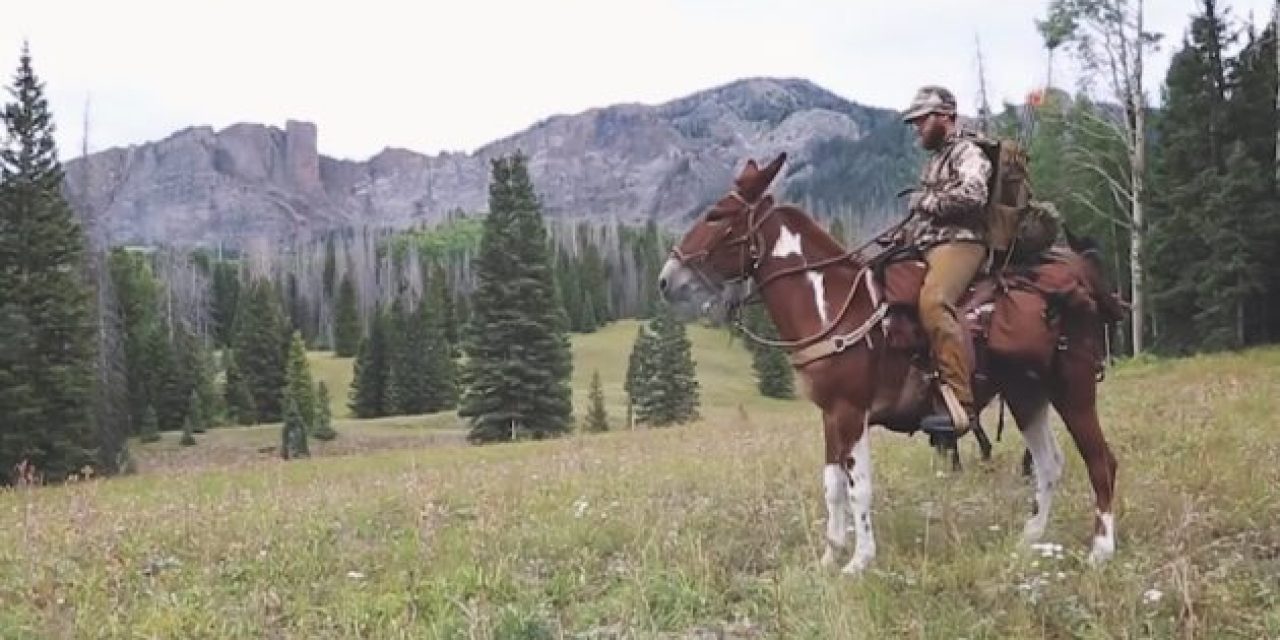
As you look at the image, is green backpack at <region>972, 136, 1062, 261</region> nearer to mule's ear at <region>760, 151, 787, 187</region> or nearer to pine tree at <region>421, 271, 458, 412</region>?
mule's ear at <region>760, 151, 787, 187</region>

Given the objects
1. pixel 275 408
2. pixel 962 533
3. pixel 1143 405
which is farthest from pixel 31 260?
pixel 275 408

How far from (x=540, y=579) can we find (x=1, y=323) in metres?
38.3

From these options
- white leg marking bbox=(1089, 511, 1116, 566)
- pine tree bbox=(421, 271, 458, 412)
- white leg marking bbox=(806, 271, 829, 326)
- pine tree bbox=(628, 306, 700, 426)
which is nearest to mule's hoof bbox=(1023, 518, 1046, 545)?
white leg marking bbox=(1089, 511, 1116, 566)

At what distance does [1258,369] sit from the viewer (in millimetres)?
24922

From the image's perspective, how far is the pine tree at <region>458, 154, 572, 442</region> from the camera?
4969 cm

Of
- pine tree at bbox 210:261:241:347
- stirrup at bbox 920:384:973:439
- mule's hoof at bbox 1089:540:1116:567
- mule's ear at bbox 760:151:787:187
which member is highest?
pine tree at bbox 210:261:241:347

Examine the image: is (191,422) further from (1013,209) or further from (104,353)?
(1013,209)

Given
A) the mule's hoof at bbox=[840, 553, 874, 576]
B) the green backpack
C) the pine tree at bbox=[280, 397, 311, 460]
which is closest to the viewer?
the mule's hoof at bbox=[840, 553, 874, 576]

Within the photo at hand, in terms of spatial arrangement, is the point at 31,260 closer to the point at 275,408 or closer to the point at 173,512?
the point at 173,512

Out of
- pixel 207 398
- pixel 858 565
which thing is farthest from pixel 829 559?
pixel 207 398

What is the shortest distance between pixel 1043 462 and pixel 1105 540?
3.78 feet

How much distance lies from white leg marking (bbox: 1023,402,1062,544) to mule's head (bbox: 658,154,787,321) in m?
2.45

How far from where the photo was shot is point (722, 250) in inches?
307

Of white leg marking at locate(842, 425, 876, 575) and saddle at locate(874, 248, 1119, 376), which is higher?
saddle at locate(874, 248, 1119, 376)
